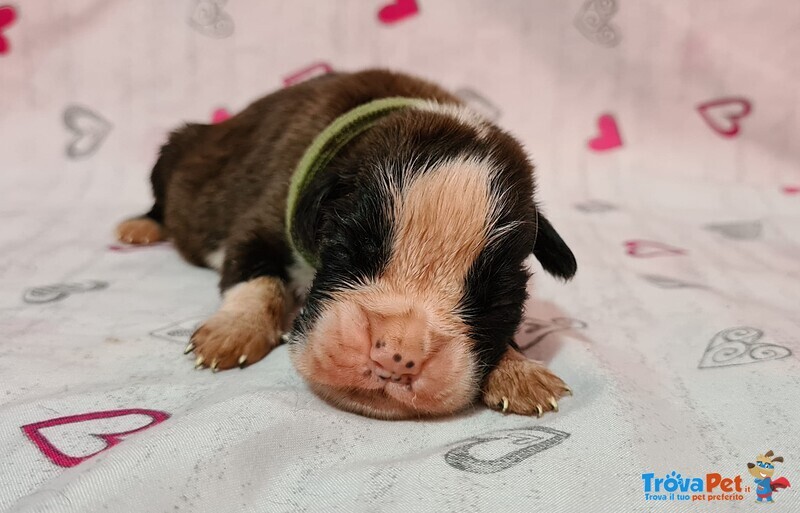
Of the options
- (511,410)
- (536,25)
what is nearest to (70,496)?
(511,410)

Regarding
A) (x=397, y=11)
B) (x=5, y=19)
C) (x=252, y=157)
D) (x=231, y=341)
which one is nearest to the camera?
(x=231, y=341)

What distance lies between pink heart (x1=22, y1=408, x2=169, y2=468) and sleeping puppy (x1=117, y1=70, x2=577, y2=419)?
27 centimetres

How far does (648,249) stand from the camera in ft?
8.91

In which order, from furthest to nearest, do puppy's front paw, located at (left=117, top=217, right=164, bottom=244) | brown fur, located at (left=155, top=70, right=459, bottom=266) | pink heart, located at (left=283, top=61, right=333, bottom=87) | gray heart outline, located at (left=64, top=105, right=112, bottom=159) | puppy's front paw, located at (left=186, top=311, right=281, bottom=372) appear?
pink heart, located at (left=283, top=61, right=333, bottom=87), gray heart outline, located at (left=64, top=105, right=112, bottom=159), puppy's front paw, located at (left=117, top=217, right=164, bottom=244), brown fur, located at (left=155, top=70, right=459, bottom=266), puppy's front paw, located at (left=186, top=311, right=281, bottom=372)

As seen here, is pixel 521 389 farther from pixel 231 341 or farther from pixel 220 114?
pixel 220 114

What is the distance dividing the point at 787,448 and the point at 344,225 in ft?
3.14

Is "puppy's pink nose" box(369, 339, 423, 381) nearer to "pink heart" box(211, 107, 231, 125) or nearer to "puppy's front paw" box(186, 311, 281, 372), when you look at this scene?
"puppy's front paw" box(186, 311, 281, 372)

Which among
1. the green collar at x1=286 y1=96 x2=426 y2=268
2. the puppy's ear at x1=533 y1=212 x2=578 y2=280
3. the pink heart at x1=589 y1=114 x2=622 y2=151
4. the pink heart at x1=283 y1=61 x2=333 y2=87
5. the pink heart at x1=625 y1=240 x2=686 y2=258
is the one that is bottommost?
the pink heart at x1=625 y1=240 x2=686 y2=258

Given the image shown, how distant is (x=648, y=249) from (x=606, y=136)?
1.20 metres

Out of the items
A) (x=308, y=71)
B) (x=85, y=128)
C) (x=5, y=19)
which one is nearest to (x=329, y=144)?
(x=308, y=71)

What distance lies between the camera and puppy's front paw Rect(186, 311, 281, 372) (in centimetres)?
A: 156

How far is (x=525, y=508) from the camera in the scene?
1.04 meters

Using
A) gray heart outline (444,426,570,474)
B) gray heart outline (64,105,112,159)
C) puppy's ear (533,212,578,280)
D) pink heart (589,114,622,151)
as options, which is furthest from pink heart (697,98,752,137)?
gray heart outline (64,105,112,159)

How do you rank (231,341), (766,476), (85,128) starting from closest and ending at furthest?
(766,476) → (231,341) → (85,128)
